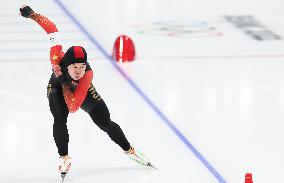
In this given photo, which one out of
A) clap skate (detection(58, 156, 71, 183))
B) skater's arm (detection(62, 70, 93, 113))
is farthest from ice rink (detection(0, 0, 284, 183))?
skater's arm (detection(62, 70, 93, 113))

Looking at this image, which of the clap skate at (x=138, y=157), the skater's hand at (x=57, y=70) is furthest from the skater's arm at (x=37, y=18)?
the clap skate at (x=138, y=157)

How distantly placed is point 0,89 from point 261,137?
2338 mm

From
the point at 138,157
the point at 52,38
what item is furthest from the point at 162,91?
the point at 52,38

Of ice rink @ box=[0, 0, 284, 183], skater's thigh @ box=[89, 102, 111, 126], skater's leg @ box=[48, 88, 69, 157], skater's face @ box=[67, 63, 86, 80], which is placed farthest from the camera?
ice rink @ box=[0, 0, 284, 183]

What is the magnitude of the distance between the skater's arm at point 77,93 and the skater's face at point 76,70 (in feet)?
0.24

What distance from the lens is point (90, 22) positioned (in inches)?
358

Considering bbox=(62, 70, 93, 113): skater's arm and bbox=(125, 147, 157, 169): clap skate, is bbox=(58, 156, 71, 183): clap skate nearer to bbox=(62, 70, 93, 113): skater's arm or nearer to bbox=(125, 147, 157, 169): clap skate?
bbox=(62, 70, 93, 113): skater's arm

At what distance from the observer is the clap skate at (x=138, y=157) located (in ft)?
15.9

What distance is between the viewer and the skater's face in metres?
4.32

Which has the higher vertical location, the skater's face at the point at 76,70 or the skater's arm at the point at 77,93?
the skater's face at the point at 76,70

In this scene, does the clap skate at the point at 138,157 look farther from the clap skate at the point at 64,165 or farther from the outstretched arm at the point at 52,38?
the outstretched arm at the point at 52,38

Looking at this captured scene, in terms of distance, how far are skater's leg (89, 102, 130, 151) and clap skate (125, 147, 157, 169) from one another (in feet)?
0.12

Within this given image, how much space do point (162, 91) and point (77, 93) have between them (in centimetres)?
227

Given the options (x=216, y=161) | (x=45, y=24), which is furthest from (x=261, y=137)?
(x=45, y=24)
